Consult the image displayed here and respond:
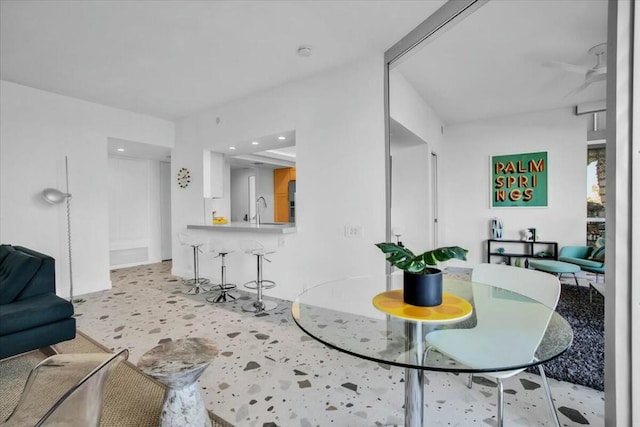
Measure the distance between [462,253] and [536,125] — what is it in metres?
2.17

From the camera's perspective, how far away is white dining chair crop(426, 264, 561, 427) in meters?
1.19

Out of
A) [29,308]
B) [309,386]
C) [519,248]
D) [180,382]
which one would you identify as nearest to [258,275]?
[309,386]

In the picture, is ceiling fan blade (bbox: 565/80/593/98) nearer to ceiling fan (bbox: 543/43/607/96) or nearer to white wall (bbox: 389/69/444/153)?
ceiling fan (bbox: 543/43/607/96)

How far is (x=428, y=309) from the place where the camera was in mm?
1355

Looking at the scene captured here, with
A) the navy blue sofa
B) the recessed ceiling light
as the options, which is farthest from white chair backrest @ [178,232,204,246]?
the recessed ceiling light

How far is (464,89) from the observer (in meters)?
3.83

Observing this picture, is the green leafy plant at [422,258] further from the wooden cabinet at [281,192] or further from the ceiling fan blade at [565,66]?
the wooden cabinet at [281,192]

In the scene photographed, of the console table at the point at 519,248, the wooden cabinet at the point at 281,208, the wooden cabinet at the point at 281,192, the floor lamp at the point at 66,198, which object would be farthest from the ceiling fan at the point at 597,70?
the wooden cabinet at the point at 281,208

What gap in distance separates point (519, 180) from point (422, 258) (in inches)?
108

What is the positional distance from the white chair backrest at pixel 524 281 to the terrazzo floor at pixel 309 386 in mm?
687

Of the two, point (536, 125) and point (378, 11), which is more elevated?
point (378, 11)

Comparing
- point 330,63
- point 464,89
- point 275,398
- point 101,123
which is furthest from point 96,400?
point 101,123

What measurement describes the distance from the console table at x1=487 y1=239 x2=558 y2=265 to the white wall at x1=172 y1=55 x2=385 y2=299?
4.44ft

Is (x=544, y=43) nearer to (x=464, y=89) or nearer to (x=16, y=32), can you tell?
(x=464, y=89)
